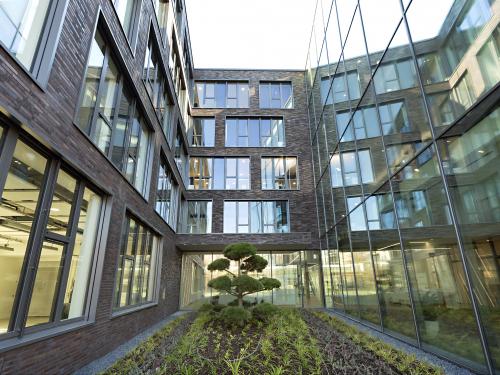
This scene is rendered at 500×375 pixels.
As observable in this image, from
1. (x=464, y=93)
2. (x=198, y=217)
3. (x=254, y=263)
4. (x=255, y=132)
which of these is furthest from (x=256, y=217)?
(x=464, y=93)

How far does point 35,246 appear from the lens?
142 inches

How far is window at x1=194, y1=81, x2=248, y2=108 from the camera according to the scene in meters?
16.9

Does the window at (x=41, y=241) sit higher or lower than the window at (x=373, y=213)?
lower

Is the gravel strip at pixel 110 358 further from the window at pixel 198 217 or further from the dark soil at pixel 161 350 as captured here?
→ the window at pixel 198 217

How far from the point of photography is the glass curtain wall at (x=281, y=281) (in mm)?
13391

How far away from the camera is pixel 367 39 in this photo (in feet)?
24.1

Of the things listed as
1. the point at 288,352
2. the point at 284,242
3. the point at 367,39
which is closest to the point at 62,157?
the point at 288,352

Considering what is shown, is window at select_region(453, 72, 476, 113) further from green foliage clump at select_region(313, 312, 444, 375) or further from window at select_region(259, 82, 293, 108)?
window at select_region(259, 82, 293, 108)

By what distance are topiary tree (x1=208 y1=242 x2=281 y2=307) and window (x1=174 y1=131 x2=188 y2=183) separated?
5250 mm

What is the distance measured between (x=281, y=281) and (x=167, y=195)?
6939mm

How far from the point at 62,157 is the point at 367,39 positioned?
742cm

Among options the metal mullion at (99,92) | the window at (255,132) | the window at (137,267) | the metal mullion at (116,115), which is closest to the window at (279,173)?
the window at (255,132)

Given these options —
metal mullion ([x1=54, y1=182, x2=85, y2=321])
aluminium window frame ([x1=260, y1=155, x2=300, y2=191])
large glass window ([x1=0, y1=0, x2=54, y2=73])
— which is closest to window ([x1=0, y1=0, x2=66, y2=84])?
large glass window ([x1=0, y1=0, x2=54, y2=73])

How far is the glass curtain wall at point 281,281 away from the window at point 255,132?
19.9 feet
